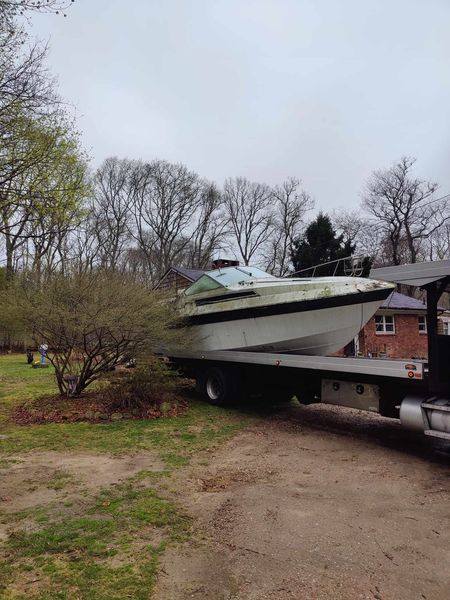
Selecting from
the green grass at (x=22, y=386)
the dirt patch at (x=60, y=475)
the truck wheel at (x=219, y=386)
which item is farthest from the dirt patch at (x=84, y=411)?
the dirt patch at (x=60, y=475)

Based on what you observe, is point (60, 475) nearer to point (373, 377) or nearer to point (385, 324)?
point (373, 377)

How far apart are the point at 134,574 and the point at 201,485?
6.28 feet

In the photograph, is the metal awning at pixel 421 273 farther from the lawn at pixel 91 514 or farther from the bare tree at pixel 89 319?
the bare tree at pixel 89 319

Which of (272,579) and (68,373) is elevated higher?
(68,373)

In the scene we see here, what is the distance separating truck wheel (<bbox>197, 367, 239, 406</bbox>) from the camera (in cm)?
914

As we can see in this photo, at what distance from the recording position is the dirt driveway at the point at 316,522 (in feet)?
9.58

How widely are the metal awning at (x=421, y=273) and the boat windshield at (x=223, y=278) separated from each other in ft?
12.5

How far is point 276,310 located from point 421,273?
3036mm

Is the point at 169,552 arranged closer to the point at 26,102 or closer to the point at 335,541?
the point at 335,541

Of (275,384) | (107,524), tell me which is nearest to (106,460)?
(107,524)

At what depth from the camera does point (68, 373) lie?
9289 millimetres

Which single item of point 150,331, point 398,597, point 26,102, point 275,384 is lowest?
point 398,597

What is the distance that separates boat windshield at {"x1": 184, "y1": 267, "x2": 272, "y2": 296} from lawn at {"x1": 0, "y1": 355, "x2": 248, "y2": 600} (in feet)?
10.2

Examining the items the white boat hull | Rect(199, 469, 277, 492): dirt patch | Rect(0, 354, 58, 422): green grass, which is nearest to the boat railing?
the white boat hull
